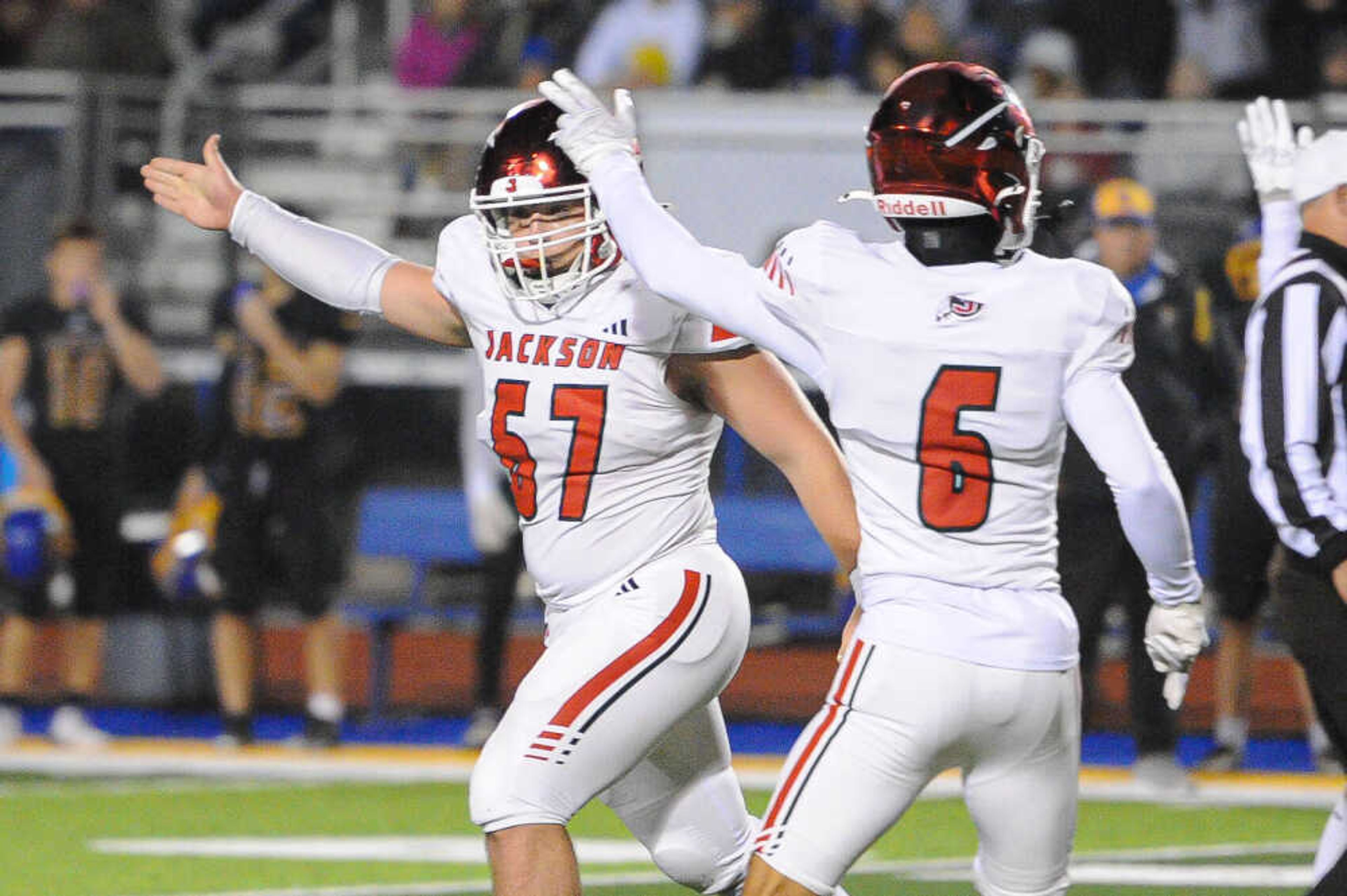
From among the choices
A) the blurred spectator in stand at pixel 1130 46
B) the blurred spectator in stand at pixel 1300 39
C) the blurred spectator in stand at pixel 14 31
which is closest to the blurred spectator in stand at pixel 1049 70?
the blurred spectator in stand at pixel 1130 46

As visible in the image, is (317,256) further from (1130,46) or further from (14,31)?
(14,31)

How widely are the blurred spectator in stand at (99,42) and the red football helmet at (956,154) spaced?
8700 millimetres

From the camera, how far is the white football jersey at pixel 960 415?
3.58 meters

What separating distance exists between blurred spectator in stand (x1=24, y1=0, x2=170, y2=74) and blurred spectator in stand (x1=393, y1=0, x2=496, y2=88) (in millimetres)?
1315

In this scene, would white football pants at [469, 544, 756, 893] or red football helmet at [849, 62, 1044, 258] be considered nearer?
red football helmet at [849, 62, 1044, 258]

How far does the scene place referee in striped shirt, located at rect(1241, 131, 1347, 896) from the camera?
15.3ft

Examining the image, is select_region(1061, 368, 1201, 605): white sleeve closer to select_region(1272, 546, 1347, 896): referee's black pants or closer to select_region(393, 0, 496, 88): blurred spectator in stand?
select_region(1272, 546, 1347, 896): referee's black pants

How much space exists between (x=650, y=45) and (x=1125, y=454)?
7998 millimetres

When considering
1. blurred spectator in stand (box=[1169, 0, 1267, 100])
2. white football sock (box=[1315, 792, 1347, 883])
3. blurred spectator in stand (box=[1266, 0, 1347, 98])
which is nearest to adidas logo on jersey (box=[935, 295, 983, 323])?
white football sock (box=[1315, 792, 1347, 883])

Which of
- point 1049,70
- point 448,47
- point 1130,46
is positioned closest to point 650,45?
point 448,47

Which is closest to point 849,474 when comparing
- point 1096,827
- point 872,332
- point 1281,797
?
point 872,332

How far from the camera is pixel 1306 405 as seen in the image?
474cm

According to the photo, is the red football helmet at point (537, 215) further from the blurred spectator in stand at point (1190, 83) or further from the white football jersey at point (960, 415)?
the blurred spectator in stand at point (1190, 83)

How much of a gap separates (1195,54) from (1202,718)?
11.6 feet
